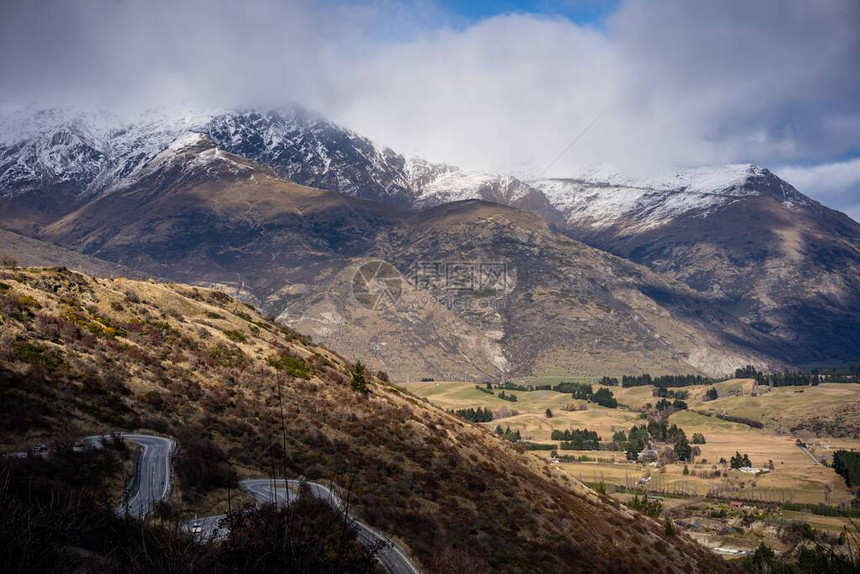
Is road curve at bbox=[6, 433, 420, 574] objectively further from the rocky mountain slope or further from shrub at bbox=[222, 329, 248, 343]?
shrub at bbox=[222, 329, 248, 343]

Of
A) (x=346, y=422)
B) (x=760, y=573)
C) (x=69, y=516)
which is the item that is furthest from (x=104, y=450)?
(x=760, y=573)

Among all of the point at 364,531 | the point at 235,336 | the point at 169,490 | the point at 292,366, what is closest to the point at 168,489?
the point at 169,490

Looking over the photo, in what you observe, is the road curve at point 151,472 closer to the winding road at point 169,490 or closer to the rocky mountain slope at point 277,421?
the winding road at point 169,490

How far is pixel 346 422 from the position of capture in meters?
52.8

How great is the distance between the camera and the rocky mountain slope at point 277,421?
3453cm

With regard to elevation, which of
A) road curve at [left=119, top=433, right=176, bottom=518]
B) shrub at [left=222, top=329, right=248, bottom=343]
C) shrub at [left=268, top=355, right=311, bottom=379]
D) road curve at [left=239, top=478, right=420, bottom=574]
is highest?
shrub at [left=222, top=329, right=248, bottom=343]

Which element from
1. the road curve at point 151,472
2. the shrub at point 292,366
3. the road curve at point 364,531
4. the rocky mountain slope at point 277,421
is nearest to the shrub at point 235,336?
the rocky mountain slope at point 277,421

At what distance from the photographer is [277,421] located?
149 feet

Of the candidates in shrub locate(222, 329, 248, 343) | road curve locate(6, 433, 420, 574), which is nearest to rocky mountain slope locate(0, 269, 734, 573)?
shrub locate(222, 329, 248, 343)

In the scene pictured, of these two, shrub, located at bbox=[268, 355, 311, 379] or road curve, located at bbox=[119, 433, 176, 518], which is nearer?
road curve, located at bbox=[119, 433, 176, 518]

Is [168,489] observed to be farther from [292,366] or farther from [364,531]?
[292,366]

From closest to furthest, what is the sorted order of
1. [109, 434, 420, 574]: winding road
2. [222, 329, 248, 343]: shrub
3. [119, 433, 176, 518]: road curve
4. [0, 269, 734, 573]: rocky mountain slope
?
[119, 433, 176, 518]: road curve, [109, 434, 420, 574]: winding road, [0, 269, 734, 573]: rocky mountain slope, [222, 329, 248, 343]: shrub

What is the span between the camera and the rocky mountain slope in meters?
34.5

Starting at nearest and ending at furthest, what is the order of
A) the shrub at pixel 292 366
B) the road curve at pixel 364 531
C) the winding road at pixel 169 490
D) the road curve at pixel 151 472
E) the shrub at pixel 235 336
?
the road curve at pixel 151 472 → the winding road at pixel 169 490 → the road curve at pixel 364 531 → the shrub at pixel 292 366 → the shrub at pixel 235 336
